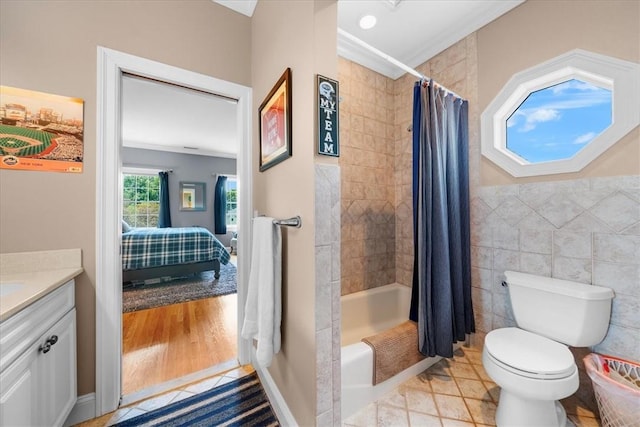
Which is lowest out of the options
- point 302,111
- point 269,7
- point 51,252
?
point 51,252

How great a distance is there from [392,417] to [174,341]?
1823 mm

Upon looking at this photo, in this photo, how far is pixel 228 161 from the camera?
6133 millimetres

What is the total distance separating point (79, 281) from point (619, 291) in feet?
9.41

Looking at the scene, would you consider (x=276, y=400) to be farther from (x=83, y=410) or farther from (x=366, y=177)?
(x=366, y=177)

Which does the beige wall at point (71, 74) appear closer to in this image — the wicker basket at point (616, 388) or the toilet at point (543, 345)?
the toilet at point (543, 345)

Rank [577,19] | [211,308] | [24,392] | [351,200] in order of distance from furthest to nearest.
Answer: [211,308]
[351,200]
[577,19]
[24,392]

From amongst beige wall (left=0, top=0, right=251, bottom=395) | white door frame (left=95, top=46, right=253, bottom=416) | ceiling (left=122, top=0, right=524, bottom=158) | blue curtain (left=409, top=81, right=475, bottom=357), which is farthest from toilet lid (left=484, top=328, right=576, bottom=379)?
beige wall (left=0, top=0, right=251, bottom=395)

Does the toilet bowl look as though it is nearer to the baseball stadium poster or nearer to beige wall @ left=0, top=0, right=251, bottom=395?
beige wall @ left=0, top=0, right=251, bottom=395

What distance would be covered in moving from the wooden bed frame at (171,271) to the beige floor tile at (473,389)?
356 cm

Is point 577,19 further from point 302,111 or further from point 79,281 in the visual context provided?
point 79,281

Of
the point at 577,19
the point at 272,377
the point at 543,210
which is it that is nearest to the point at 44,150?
the point at 272,377

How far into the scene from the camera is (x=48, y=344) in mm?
981

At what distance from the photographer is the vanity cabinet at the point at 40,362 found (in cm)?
77

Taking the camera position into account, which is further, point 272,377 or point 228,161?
point 228,161
